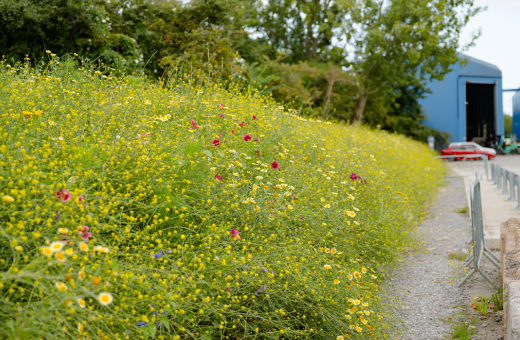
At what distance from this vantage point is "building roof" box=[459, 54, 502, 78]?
3334 cm

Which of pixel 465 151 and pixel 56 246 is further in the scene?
pixel 465 151

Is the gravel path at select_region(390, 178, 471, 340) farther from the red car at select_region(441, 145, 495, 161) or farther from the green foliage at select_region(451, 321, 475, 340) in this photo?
the red car at select_region(441, 145, 495, 161)

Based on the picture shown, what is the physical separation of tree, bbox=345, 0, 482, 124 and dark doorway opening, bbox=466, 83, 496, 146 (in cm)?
1460

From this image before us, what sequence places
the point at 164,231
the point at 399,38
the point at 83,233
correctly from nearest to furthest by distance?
the point at 83,233
the point at 164,231
the point at 399,38

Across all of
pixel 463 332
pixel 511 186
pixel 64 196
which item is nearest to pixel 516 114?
pixel 511 186

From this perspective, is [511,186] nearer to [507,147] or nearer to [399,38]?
[399,38]

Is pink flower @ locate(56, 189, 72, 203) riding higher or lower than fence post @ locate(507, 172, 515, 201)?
higher

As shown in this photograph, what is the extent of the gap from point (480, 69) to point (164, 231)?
36.7m

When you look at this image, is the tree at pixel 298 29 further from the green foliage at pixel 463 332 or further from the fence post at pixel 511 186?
the green foliage at pixel 463 332

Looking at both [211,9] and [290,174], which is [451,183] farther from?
[290,174]

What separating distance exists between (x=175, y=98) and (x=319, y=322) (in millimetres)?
3117

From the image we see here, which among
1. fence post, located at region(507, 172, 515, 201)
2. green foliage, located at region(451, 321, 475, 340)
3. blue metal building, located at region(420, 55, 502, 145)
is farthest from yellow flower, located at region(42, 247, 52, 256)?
blue metal building, located at region(420, 55, 502, 145)

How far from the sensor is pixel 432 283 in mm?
4691

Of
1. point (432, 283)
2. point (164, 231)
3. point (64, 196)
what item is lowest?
point (432, 283)
